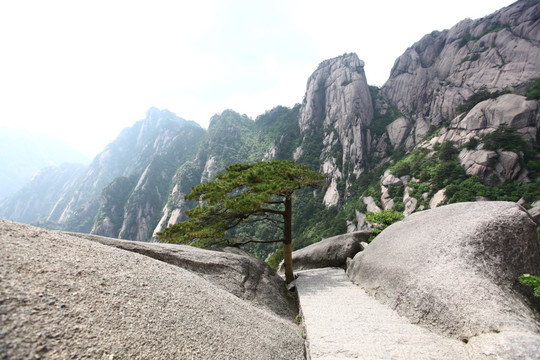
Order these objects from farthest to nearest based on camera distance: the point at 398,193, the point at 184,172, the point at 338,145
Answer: the point at 184,172
the point at 338,145
the point at 398,193

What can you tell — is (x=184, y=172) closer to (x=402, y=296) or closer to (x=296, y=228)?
(x=296, y=228)

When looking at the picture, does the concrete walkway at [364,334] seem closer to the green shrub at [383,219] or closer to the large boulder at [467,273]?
the large boulder at [467,273]

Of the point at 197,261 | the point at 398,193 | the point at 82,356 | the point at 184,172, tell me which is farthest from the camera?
the point at 184,172

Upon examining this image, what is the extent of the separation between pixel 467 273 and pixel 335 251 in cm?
877

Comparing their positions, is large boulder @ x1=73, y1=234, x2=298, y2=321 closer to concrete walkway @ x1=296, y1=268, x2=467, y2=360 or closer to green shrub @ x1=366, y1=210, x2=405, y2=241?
concrete walkway @ x1=296, y1=268, x2=467, y2=360

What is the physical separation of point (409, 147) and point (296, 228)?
3780 centimetres

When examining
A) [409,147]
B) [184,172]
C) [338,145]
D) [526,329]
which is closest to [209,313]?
[526,329]

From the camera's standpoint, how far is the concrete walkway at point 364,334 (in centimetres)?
405

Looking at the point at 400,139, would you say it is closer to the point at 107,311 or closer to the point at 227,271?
the point at 227,271

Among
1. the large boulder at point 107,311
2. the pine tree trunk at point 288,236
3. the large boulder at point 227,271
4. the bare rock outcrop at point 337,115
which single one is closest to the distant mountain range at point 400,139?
the bare rock outcrop at point 337,115

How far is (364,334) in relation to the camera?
475cm

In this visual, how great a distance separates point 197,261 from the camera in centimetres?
671

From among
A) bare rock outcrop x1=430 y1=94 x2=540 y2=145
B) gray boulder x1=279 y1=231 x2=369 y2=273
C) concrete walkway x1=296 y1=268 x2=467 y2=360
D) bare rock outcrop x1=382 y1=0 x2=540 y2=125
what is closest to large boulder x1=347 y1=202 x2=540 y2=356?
concrete walkway x1=296 y1=268 x2=467 y2=360

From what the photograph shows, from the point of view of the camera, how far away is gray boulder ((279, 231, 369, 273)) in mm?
13422
